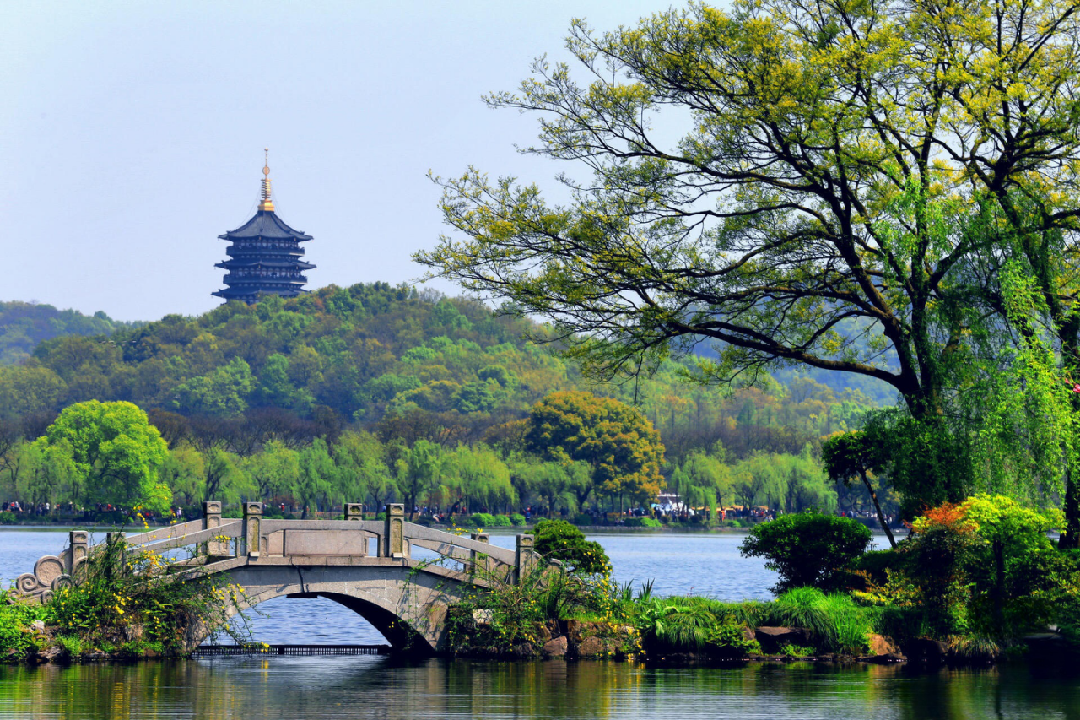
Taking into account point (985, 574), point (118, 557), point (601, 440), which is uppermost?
point (601, 440)

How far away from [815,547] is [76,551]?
11.5 meters

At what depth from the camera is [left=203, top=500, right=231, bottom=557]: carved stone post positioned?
20.8 meters

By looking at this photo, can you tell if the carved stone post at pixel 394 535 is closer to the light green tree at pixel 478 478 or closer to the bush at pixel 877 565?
the bush at pixel 877 565

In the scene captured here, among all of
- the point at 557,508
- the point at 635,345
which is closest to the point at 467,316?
the point at 557,508

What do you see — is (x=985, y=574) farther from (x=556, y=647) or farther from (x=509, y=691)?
(x=509, y=691)

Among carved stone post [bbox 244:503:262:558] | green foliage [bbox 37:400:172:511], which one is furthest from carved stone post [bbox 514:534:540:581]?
green foliage [bbox 37:400:172:511]

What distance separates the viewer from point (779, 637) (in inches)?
852

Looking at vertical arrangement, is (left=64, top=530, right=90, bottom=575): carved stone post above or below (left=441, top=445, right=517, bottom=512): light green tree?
below

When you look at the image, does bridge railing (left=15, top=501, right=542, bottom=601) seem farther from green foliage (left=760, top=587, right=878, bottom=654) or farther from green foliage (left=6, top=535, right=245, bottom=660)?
green foliage (left=760, top=587, right=878, bottom=654)

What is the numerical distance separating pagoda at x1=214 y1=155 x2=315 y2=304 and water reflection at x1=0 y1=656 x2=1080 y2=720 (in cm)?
14261

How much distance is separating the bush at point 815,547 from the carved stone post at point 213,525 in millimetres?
8436

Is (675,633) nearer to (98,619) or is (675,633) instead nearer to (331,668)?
(331,668)

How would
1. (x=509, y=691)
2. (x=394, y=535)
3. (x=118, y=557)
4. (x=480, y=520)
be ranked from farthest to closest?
(x=480, y=520) → (x=394, y=535) → (x=118, y=557) → (x=509, y=691)

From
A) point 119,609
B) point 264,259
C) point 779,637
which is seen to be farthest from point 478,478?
point 264,259
